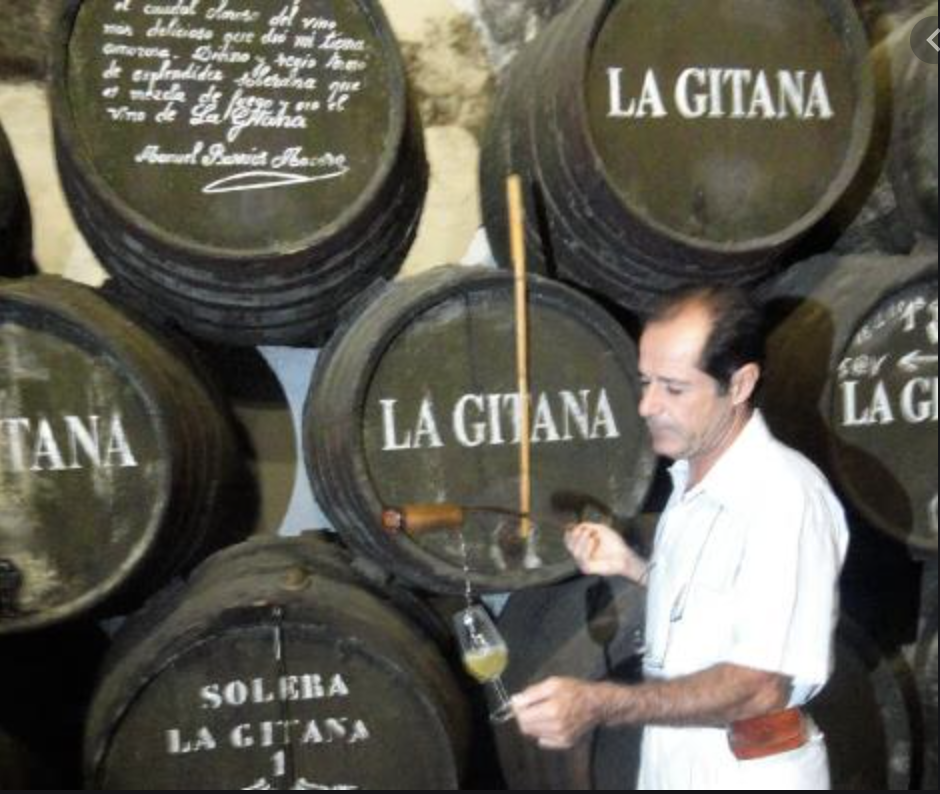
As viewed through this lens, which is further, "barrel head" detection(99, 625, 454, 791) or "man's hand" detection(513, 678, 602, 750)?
"barrel head" detection(99, 625, 454, 791)

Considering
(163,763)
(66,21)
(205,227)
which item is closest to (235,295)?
(205,227)

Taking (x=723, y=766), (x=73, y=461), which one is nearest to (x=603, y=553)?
(x=723, y=766)

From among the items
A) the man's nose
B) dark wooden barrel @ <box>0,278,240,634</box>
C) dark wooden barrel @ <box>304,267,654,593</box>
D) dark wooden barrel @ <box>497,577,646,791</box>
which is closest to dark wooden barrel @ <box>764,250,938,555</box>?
dark wooden barrel @ <box>304,267,654,593</box>

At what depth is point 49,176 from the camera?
7.93 feet

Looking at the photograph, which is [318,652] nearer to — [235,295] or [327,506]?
[327,506]

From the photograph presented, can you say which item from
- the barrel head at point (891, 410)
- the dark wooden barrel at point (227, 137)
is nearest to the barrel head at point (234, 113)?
the dark wooden barrel at point (227, 137)

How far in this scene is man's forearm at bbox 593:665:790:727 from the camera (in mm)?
1355

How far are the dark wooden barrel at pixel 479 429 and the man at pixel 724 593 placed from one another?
323 mm

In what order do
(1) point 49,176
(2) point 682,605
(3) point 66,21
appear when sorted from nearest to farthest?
(2) point 682,605
(3) point 66,21
(1) point 49,176

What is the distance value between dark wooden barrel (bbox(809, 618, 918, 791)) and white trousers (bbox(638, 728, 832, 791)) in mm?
524

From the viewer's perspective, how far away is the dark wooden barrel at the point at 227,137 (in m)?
1.80

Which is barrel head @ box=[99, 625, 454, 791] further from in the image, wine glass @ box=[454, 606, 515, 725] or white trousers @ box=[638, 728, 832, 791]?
white trousers @ box=[638, 728, 832, 791]

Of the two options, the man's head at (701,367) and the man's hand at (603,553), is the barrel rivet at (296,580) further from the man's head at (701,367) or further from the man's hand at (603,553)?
the man's head at (701,367)

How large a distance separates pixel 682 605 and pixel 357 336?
883mm
